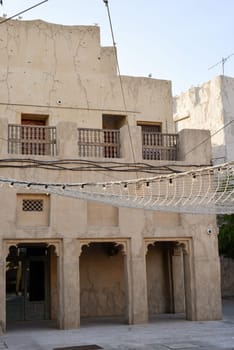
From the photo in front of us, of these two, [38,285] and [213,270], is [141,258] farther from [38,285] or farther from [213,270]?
[38,285]

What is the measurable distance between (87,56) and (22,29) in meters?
2.34

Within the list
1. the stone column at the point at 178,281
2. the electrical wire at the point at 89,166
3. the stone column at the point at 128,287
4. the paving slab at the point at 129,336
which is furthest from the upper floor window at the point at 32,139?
the stone column at the point at 178,281

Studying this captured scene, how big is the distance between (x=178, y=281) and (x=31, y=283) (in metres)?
5.01

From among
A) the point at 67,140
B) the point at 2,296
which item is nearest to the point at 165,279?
the point at 67,140

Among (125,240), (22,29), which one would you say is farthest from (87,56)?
(125,240)

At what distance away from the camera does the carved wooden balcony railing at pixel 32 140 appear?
1475 centimetres

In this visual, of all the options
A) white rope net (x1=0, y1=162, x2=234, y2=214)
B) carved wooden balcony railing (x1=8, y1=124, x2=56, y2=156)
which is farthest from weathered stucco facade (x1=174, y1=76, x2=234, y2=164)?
carved wooden balcony railing (x1=8, y1=124, x2=56, y2=156)

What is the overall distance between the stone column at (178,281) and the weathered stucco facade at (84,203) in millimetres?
35

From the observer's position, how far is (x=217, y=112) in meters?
28.7

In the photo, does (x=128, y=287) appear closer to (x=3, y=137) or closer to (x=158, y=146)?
(x=158, y=146)

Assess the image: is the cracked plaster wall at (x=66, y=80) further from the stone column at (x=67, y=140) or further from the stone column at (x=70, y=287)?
the stone column at (x=70, y=287)

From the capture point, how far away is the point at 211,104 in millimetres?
29141

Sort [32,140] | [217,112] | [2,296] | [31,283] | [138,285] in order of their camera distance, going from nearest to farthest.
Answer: [2,296] < [138,285] < [32,140] < [31,283] < [217,112]

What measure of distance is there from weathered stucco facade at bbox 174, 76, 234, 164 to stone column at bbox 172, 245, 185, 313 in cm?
1102
